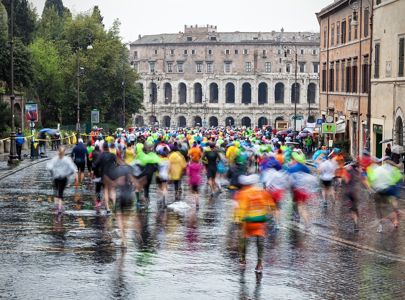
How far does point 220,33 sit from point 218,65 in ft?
20.7

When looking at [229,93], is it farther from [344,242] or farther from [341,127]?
[344,242]

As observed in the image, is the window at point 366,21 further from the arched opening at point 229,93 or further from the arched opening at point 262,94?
the arched opening at point 229,93

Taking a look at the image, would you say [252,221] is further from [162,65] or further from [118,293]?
[162,65]

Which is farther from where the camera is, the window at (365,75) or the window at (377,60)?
the window at (365,75)

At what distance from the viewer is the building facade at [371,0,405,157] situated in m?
40.8

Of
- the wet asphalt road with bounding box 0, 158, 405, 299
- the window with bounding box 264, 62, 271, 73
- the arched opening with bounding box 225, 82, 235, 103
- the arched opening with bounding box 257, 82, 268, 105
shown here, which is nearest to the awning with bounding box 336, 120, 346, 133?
the wet asphalt road with bounding box 0, 158, 405, 299

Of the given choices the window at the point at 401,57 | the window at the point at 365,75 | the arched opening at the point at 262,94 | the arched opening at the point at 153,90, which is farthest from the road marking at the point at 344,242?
the arched opening at the point at 153,90

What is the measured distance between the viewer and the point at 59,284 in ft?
43.6

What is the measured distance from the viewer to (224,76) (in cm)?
16038

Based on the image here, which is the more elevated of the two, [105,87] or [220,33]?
[220,33]

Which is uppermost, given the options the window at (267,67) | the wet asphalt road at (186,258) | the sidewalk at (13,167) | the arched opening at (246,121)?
the window at (267,67)

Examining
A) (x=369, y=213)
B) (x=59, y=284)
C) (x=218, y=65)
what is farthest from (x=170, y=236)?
(x=218, y=65)

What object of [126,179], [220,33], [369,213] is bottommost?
[369,213]

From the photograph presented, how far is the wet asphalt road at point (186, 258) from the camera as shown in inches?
514
